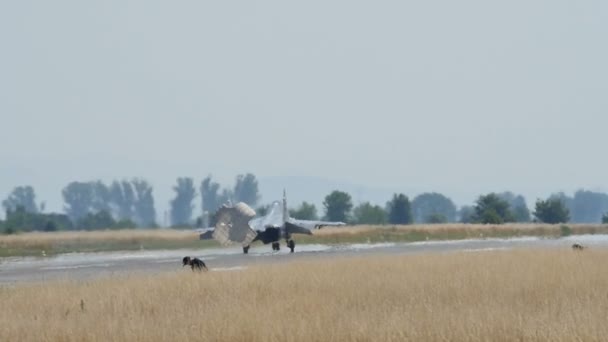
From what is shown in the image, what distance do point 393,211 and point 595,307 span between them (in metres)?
127

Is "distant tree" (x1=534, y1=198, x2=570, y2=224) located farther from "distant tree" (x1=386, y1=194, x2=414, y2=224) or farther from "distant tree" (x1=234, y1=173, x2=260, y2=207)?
"distant tree" (x1=234, y1=173, x2=260, y2=207)

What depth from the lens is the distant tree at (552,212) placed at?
372 ft

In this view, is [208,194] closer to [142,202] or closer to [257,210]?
[142,202]

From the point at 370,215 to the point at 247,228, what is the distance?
298 ft

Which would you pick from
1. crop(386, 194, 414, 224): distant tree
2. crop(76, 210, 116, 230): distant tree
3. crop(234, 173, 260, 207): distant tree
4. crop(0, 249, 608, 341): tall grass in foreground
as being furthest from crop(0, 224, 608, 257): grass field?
crop(234, 173, 260, 207): distant tree

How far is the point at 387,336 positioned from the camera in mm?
11703

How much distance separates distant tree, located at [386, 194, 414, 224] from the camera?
5531 inches

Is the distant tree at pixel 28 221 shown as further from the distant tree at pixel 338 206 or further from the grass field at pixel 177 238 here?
the grass field at pixel 177 238

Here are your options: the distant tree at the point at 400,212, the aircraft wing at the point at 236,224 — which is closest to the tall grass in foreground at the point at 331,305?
the aircraft wing at the point at 236,224

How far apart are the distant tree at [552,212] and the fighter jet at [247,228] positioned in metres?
65.7

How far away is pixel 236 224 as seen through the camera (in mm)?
49812

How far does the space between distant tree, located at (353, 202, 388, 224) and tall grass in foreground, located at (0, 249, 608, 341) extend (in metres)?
113

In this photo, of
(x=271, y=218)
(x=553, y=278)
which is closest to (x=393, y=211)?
(x=271, y=218)

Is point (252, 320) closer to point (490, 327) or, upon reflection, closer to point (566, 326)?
point (490, 327)
